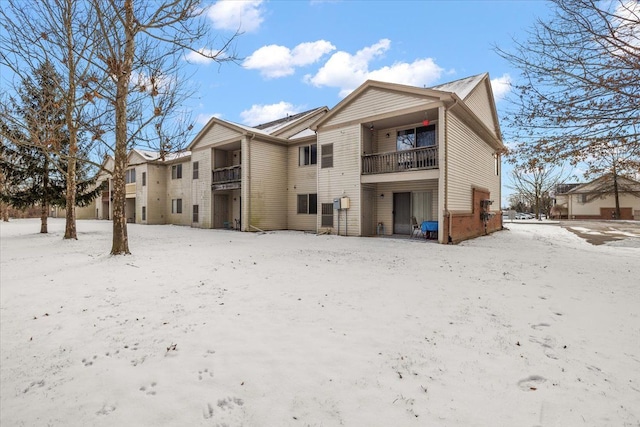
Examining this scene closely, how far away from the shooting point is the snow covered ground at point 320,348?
242cm

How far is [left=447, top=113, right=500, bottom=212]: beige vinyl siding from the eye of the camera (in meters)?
12.6

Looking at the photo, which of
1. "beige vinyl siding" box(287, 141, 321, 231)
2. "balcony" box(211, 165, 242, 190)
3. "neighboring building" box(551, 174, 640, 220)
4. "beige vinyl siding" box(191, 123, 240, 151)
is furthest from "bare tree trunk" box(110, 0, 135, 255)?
"neighboring building" box(551, 174, 640, 220)

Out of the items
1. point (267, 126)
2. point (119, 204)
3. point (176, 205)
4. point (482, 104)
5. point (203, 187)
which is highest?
point (267, 126)

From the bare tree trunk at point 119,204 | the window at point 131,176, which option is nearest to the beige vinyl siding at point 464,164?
the bare tree trunk at point 119,204

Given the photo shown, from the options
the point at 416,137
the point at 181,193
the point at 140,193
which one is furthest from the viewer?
the point at 140,193

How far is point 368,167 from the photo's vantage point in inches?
572

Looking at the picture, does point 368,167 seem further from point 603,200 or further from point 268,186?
point 603,200

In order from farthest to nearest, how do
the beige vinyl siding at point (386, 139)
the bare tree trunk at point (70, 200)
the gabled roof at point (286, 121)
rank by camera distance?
the gabled roof at point (286, 121), the beige vinyl siding at point (386, 139), the bare tree trunk at point (70, 200)

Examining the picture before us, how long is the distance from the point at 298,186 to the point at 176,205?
13410 millimetres

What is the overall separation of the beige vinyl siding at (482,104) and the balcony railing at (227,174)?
43.5 ft

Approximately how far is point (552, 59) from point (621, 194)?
47480 mm

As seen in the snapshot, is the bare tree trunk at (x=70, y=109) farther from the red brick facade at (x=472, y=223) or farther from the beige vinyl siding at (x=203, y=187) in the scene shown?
the red brick facade at (x=472, y=223)

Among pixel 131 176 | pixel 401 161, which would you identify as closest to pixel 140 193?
pixel 131 176

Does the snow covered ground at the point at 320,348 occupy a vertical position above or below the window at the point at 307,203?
below
